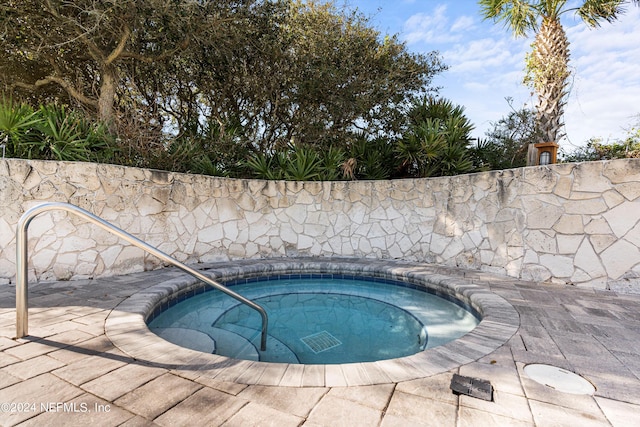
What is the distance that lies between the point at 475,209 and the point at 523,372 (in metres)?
3.83

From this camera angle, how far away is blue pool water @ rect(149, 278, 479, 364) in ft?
10.1

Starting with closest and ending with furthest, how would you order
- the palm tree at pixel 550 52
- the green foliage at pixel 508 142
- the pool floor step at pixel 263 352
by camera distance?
1. the pool floor step at pixel 263 352
2. the palm tree at pixel 550 52
3. the green foliage at pixel 508 142

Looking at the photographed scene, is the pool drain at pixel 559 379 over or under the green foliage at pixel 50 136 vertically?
under

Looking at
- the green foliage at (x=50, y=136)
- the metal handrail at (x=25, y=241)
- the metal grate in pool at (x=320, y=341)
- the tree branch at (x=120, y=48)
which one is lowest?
the metal grate in pool at (x=320, y=341)

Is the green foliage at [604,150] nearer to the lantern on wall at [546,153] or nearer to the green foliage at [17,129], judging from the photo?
the lantern on wall at [546,153]

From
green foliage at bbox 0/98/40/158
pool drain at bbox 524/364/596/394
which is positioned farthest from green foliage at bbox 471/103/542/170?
green foliage at bbox 0/98/40/158

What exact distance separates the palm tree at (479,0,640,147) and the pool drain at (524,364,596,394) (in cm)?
705

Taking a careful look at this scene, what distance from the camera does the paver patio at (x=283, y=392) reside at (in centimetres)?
155

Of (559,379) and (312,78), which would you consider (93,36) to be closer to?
(312,78)

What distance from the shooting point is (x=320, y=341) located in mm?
3389

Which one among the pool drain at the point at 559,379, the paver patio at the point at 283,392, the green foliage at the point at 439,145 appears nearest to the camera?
the paver patio at the point at 283,392

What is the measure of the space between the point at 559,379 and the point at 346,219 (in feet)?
16.2

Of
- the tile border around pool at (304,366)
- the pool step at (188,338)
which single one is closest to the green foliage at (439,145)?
the tile border around pool at (304,366)

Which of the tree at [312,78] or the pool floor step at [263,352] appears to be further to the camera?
the tree at [312,78]
